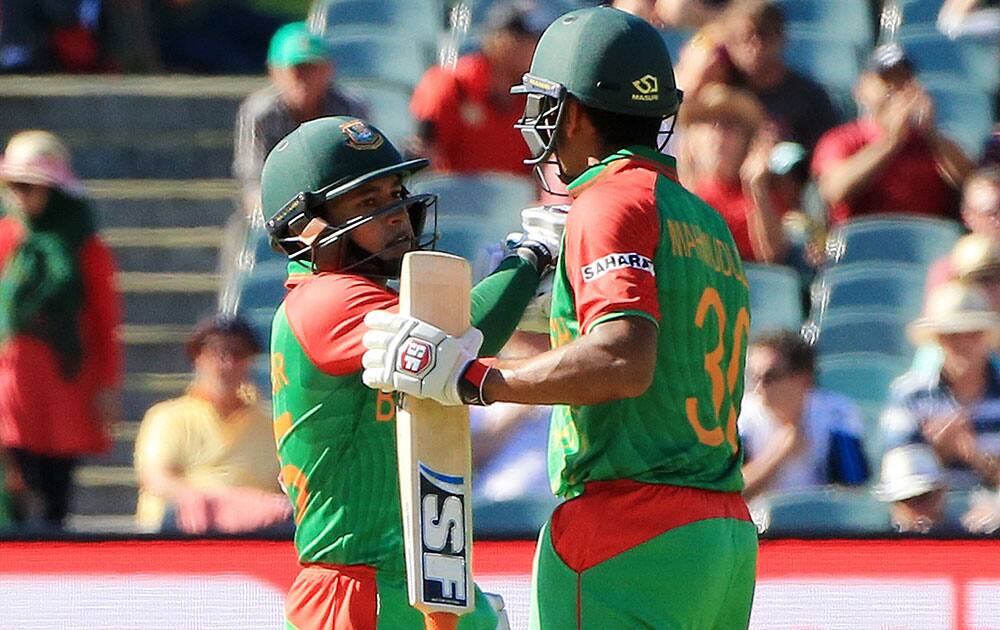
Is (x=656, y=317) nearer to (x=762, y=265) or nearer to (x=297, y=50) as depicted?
(x=762, y=265)

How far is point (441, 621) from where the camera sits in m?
3.85

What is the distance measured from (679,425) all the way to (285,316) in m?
0.90

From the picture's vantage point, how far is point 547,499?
6.73 m

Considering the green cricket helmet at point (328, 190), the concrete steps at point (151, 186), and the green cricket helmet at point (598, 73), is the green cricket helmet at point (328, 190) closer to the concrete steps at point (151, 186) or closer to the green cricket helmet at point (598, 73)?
the green cricket helmet at point (598, 73)

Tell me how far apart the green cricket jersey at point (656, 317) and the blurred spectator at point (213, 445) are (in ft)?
10.5

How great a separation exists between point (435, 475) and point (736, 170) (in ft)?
14.2

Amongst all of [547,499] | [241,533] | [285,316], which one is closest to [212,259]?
[547,499]

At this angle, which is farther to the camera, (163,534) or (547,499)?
(547,499)

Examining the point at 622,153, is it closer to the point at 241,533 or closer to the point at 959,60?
the point at 241,533

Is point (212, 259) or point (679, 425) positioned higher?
point (679, 425)

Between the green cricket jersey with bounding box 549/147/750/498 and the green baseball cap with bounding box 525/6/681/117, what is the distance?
11 cm

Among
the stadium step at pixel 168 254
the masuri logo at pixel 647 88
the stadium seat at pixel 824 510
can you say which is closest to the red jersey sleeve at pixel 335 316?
the masuri logo at pixel 647 88

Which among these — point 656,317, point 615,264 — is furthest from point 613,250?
point 656,317

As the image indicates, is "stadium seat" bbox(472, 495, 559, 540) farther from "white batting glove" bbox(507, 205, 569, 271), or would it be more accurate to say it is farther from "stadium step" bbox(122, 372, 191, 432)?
"stadium step" bbox(122, 372, 191, 432)
